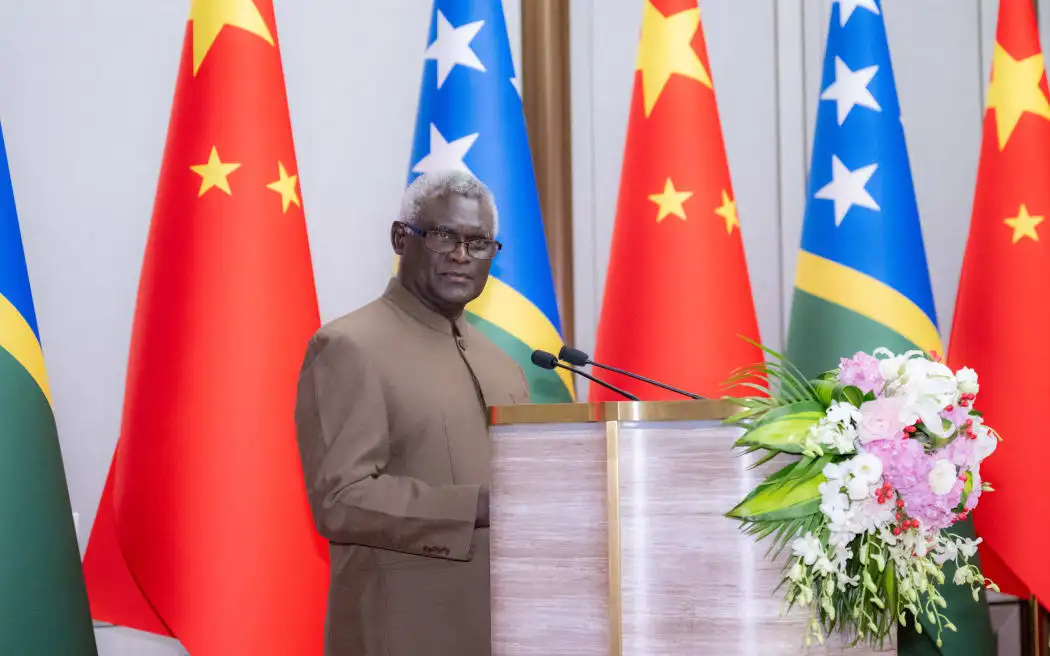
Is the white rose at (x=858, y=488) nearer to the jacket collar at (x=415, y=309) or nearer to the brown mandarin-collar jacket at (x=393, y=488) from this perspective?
Result: the brown mandarin-collar jacket at (x=393, y=488)

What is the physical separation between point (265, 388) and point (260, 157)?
540 mm

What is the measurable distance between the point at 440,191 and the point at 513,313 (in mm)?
850

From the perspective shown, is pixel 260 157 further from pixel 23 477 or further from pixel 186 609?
pixel 186 609

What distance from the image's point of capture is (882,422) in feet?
3.78

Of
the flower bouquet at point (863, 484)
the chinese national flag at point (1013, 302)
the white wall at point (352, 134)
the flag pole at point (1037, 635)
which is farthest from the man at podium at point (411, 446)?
the flag pole at point (1037, 635)

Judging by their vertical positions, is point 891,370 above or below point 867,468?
above

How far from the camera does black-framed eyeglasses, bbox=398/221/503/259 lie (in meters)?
1.83

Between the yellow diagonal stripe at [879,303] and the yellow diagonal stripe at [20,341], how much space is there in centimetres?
201

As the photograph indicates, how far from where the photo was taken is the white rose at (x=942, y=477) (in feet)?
3.74

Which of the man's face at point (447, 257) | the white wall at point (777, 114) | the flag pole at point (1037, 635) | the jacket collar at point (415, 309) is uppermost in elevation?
the white wall at point (777, 114)

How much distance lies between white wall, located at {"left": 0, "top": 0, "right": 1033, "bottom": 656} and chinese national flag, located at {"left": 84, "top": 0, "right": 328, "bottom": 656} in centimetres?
53

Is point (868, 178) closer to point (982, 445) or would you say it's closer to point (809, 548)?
point (982, 445)

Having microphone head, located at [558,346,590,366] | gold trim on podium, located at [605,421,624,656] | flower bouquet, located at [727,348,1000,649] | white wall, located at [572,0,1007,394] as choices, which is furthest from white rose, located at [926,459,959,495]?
white wall, located at [572,0,1007,394]

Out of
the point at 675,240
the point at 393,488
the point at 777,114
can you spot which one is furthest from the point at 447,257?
the point at 777,114
